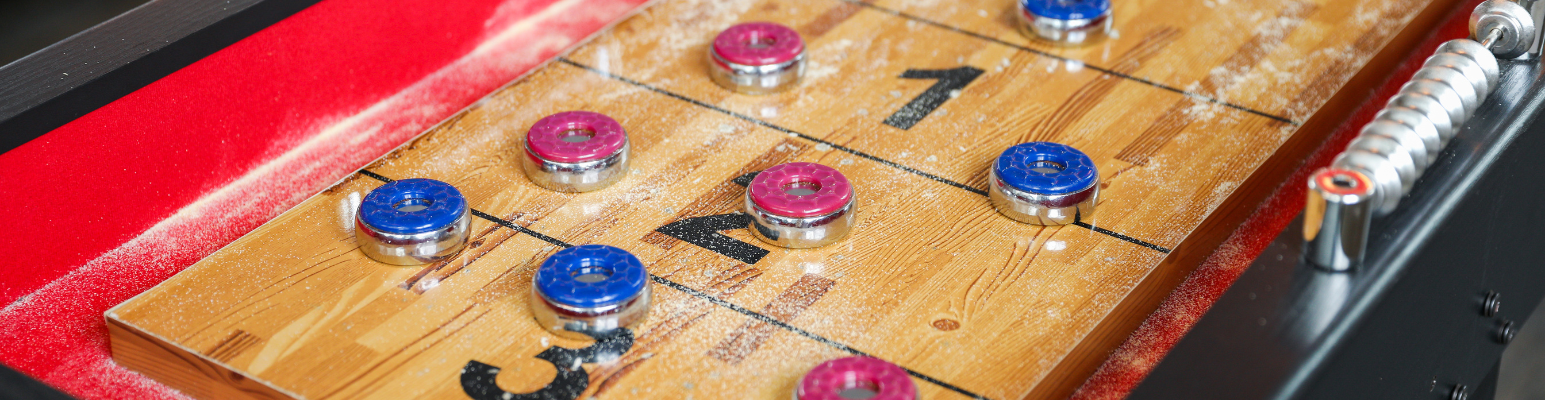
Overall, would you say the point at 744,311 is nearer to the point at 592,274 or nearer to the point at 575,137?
the point at 592,274

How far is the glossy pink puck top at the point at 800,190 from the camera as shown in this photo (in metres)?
Result: 1.41

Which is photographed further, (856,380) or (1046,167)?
(1046,167)

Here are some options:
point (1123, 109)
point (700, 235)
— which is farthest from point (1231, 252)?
point (700, 235)

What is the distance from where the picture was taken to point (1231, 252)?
4.85ft

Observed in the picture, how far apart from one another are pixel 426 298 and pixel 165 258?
0.35 meters

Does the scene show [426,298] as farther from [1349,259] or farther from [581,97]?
[1349,259]

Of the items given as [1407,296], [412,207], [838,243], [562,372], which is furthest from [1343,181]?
[412,207]

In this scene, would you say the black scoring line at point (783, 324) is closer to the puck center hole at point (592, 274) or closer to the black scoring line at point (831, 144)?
the puck center hole at point (592, 274)

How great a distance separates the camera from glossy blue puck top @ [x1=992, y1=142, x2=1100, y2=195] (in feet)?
4.77

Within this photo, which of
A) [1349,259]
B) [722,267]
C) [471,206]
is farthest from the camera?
[471,206]

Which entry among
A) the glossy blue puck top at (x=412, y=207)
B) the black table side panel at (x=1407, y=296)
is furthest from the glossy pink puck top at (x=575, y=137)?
the black table side panel at (x=1407, y=296)

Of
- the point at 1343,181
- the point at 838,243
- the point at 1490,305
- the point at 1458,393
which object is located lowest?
the point at 1458,393

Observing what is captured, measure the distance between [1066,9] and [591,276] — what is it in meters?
0.89

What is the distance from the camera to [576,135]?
163 centimetres
